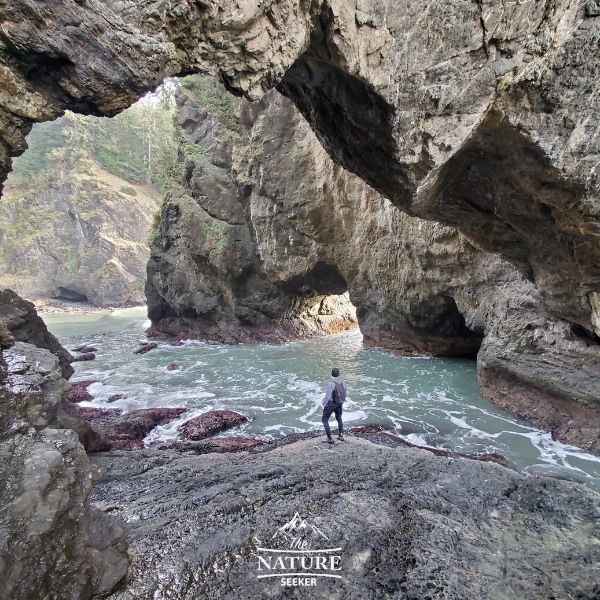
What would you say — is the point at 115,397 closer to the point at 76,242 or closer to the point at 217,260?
the point at 217,260

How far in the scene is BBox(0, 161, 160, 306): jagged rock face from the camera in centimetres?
4356

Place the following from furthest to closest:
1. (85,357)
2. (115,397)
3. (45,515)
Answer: (85,357)
(115,397)
(45,515)

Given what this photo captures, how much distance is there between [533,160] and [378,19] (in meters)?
3.48

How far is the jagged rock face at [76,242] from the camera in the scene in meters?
43.6

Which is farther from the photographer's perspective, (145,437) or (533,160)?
(145,437)

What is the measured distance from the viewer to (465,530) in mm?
3814

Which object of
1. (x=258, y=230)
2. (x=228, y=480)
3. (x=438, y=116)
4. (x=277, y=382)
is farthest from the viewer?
(x=258, y=230)

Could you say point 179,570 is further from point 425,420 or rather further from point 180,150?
point 180,150

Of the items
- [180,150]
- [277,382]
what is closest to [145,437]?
[277,382]

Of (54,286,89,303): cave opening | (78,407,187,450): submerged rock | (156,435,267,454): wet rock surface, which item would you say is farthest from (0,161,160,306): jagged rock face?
(156,435,267,454): wet rock surface
